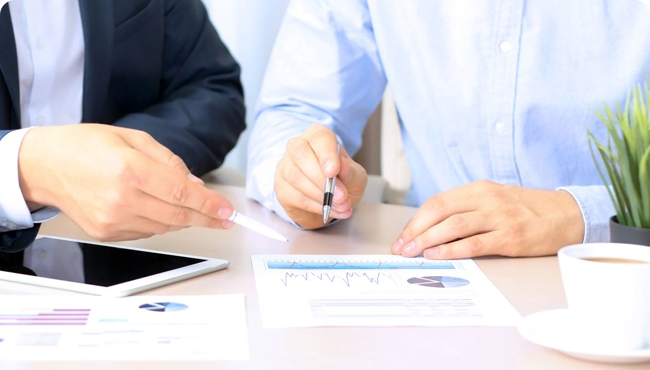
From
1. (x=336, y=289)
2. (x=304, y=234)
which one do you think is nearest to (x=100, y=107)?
(x=304, y=234)

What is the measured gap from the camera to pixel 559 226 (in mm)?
897

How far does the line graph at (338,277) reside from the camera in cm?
75

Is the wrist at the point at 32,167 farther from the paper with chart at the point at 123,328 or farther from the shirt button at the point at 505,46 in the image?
the shirt button at the point at 505,46

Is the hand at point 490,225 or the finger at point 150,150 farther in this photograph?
the hand at point 490,225

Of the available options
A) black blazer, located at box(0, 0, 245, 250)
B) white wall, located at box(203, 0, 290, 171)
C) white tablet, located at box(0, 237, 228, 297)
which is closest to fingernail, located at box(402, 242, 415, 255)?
white tablet, located at box(0, 237, 228, 297)

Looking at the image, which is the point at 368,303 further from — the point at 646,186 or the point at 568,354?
the point at 646,186

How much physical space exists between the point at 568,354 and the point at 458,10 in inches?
31.3

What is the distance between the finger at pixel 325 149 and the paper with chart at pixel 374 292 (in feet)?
0.39

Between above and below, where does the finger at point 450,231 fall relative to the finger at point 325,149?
below

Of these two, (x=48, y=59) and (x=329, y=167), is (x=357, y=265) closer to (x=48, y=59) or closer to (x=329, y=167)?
(x=329, y=167)

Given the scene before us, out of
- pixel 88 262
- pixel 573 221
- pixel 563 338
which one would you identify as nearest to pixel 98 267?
pixel 88 262

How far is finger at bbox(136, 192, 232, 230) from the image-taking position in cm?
74

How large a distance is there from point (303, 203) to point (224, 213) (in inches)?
7.9

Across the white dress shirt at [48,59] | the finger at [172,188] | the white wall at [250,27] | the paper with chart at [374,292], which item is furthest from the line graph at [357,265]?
the white wall at [250,27]
